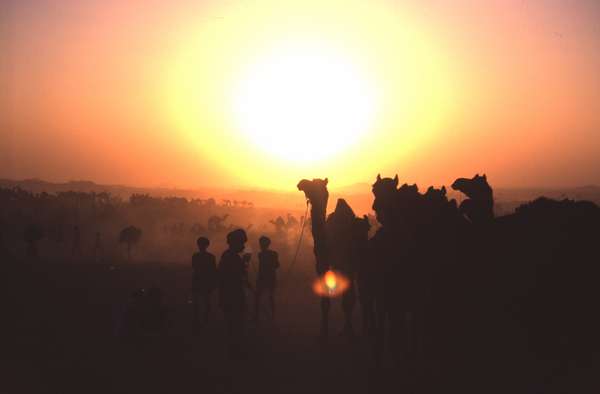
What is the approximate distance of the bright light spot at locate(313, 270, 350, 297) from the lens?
48.3 feet

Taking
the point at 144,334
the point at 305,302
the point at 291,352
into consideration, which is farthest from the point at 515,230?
the point at 305,302

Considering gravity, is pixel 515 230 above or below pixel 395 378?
above

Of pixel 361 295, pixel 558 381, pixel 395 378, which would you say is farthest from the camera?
pixel 361 295

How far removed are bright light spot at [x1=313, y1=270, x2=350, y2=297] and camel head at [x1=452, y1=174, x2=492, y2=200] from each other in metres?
4.95

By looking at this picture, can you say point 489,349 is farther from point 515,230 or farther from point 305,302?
point 305,302

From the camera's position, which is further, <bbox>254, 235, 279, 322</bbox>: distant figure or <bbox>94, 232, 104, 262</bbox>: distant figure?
<bbox>94, 232, 104, 262</bbox>: distant figure

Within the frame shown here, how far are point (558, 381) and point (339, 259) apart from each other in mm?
7712

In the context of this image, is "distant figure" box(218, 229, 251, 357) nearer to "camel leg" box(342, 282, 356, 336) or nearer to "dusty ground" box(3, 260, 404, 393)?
"dusty ground" box(3, 260, 404, 393)

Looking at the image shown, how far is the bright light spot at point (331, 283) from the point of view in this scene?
1471 centimetres

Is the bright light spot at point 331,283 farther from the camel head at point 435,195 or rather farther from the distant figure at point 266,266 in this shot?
the camel head at point 435,195

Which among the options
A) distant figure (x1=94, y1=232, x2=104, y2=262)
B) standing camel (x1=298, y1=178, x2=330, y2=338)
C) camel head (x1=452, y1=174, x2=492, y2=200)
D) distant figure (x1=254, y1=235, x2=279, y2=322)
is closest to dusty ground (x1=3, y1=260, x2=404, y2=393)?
distant figure (x1=254, y1=235, x2=279, y2=322)

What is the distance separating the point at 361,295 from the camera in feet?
48.6

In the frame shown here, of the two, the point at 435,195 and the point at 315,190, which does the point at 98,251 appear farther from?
the point at 435,195

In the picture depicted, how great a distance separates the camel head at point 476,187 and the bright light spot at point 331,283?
4.95 meters
